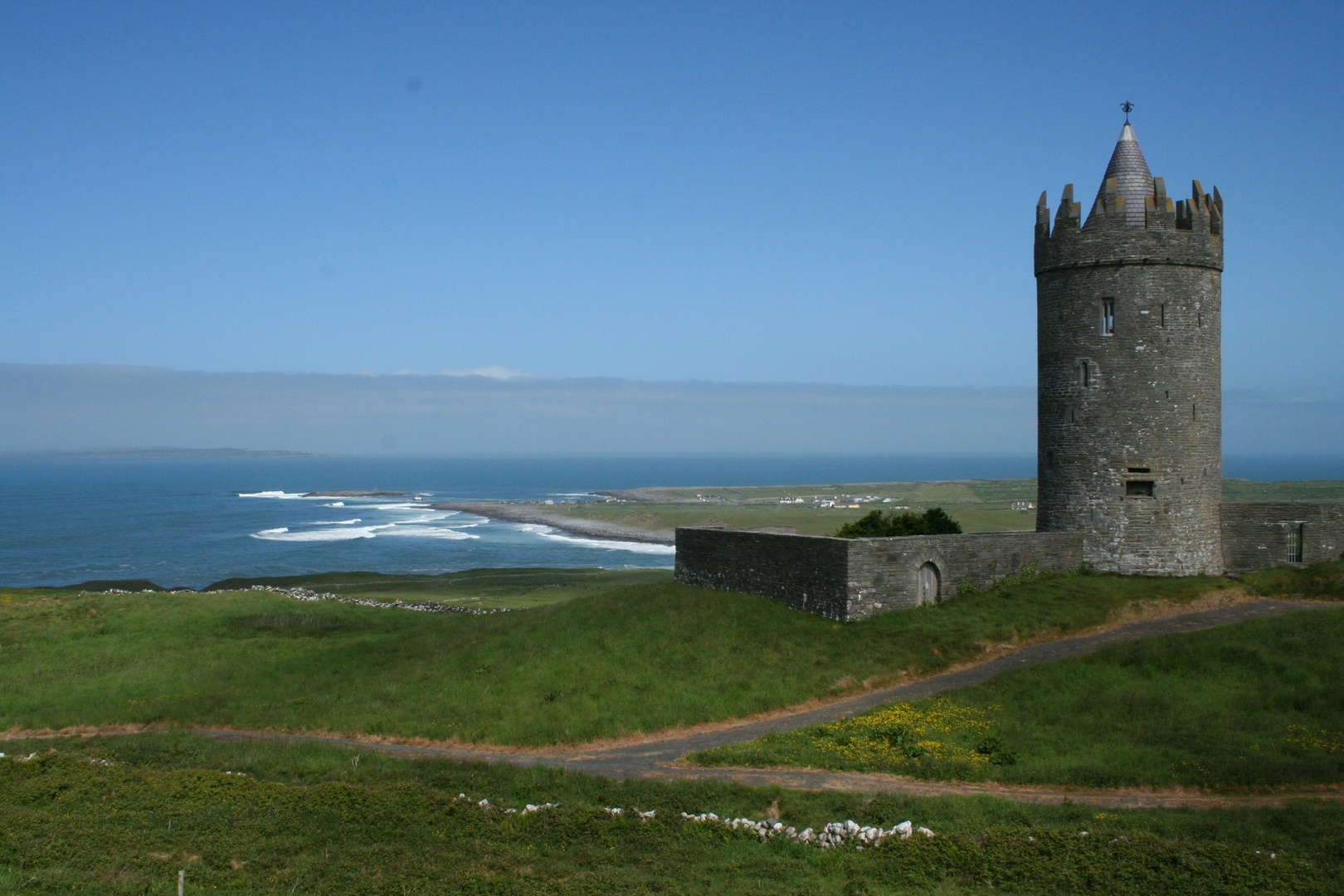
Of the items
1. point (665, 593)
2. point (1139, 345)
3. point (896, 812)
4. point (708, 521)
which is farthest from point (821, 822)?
point (708, 521)

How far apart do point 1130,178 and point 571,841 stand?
25.8m

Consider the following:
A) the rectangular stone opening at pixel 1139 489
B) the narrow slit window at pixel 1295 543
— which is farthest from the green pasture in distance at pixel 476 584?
the narrow slit window at pixel 1295 543

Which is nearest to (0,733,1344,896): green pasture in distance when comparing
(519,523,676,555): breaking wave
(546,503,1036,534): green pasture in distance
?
(546,503,1036,534): green pasture in distance

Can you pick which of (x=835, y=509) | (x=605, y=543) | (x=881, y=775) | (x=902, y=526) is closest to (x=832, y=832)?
(x=881, y=775)

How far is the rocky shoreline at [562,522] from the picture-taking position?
108 m

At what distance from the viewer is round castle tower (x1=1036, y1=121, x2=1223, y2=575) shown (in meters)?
28.3

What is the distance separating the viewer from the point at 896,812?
1462 cm

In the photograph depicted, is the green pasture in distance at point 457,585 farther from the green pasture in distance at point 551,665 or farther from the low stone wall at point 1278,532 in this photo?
the low stone wall at point 1278,532

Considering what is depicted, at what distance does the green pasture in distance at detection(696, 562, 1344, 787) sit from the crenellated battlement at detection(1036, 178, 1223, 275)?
11.6m

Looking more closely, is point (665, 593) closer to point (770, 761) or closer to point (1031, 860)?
point (770, 761)

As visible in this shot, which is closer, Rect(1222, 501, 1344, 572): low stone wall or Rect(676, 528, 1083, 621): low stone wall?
Rect(676, 528, 1083, 621): low stone wall

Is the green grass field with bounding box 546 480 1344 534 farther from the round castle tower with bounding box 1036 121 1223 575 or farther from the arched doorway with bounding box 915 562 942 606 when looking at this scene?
the arched doorway with bounding box 915 562 942 606

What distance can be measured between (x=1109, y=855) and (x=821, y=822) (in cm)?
406

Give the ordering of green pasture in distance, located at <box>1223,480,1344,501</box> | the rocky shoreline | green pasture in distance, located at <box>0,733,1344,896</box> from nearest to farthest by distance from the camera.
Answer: green pasture in distance, located at <box>0,733,1344,896</box> → the rocky shoreline → green pasture in distance, located at <box>1223,480,1344,501</box>
